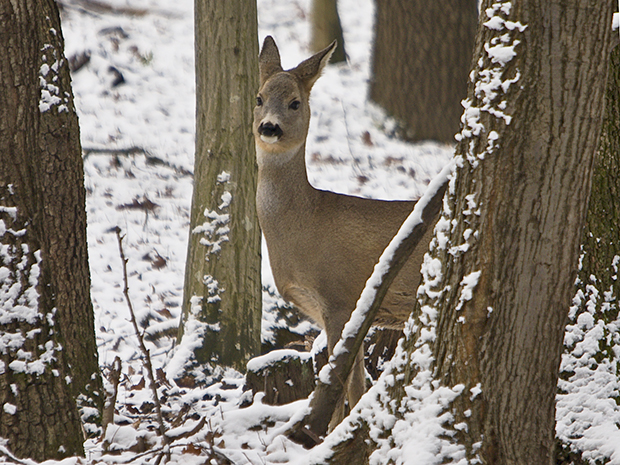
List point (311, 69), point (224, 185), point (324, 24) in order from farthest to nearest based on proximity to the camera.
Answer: point (324, 24) < point (224, 185) < point (311, 69)

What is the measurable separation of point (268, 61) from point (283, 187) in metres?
1.07

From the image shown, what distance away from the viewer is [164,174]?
9.49 metres

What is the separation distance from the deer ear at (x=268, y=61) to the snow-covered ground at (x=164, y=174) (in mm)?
881

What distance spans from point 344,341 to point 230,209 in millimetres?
2665

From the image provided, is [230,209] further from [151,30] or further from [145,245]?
[151,30]

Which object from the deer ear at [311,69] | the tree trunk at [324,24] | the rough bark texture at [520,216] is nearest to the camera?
the rough bark texture at [520,216]

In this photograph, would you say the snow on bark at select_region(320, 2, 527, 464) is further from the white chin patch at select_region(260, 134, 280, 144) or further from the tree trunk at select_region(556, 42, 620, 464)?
the white chin patch at select_region(260, 134, 280, 144)

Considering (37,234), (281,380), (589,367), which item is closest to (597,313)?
(589,367)

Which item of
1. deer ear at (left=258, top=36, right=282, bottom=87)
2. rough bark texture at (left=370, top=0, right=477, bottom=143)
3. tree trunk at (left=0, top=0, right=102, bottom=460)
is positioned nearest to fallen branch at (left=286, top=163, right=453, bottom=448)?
tree trunk at (left=0, top=0, right=102, bottom=460)

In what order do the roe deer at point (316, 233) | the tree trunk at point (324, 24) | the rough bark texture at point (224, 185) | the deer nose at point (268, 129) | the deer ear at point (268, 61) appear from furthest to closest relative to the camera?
1. the tree trunk at point (324, 24)
2. the rough bark texture at point (224, 185)
3. the deer ear at point (268, 61)
4. the deer nose at point (268, 129)
5. the roe deer at point (316, 233)

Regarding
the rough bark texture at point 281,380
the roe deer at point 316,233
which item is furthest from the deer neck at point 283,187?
the rough bark texture at point 281,380

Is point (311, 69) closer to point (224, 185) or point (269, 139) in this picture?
point (269, 139)

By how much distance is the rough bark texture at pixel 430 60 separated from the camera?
1159cm

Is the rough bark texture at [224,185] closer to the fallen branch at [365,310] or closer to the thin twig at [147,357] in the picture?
the fallen branch at [365,310]
